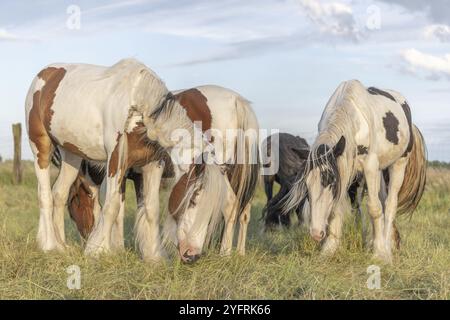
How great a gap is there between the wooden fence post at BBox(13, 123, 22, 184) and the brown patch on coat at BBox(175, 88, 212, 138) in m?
13.0

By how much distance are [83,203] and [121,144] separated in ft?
6.54

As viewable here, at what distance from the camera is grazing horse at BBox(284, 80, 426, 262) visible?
657 cm

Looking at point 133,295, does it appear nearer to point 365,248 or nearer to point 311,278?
point 311,278

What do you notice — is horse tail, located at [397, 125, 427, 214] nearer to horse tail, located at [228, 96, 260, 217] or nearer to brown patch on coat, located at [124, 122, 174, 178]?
horse tail, located at [228, 96, 260, 217]

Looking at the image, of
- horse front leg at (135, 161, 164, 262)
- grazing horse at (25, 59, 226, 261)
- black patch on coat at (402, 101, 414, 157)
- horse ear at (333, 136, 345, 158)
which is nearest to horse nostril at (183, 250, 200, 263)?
grazing horse at (25, 59, 226, 261)

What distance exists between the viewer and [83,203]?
8203 mm

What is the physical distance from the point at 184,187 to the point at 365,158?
7.69 ft

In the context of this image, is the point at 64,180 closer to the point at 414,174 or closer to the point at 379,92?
the point at 379,92

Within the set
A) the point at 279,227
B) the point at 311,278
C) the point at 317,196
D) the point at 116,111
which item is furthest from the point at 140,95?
the point at 279,227

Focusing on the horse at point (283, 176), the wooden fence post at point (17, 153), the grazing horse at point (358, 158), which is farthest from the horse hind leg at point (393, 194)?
the wooden fence post at point (17, 153)

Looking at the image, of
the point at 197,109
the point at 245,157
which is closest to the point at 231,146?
the point at 245,157

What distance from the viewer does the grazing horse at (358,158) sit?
6.57 meters

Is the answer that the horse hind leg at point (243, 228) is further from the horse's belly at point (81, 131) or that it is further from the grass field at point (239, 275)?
the horse's belly at point (81, 131)
